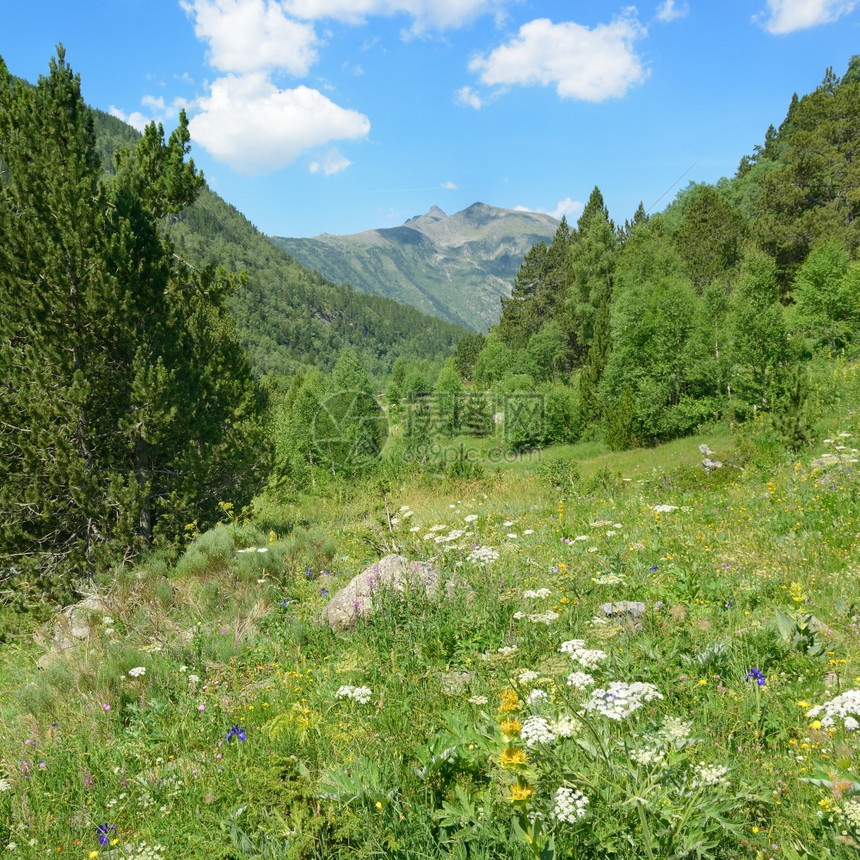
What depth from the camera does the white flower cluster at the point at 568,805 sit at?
A: 192 cm

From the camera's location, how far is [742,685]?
3330mm

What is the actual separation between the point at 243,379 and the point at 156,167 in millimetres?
5288

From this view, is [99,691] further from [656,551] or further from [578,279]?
[578,279]

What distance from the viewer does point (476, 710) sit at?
10.2 feet

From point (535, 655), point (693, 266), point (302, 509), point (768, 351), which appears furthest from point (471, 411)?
point (535, 655)

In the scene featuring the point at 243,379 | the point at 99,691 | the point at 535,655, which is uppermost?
the point at 243,379

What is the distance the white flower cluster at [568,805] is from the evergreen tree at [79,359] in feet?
33.2

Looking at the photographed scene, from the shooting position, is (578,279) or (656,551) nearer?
(656,551)

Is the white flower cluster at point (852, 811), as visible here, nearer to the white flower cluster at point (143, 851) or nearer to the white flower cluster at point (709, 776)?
the white flower cluster at point (709, 776)

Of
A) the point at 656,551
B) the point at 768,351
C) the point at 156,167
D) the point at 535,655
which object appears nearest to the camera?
the point at 535,655

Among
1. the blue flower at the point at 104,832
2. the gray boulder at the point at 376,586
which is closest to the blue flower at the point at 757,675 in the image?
the gray boulder at the point at 376,586

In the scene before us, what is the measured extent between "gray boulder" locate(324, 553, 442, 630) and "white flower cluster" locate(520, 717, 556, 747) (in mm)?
2725

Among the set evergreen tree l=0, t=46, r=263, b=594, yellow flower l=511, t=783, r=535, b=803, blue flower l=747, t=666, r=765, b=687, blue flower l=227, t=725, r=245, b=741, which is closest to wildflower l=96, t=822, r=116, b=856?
blue flower l=227, t=725, r=245, b=741

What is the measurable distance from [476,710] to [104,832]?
2103mm
